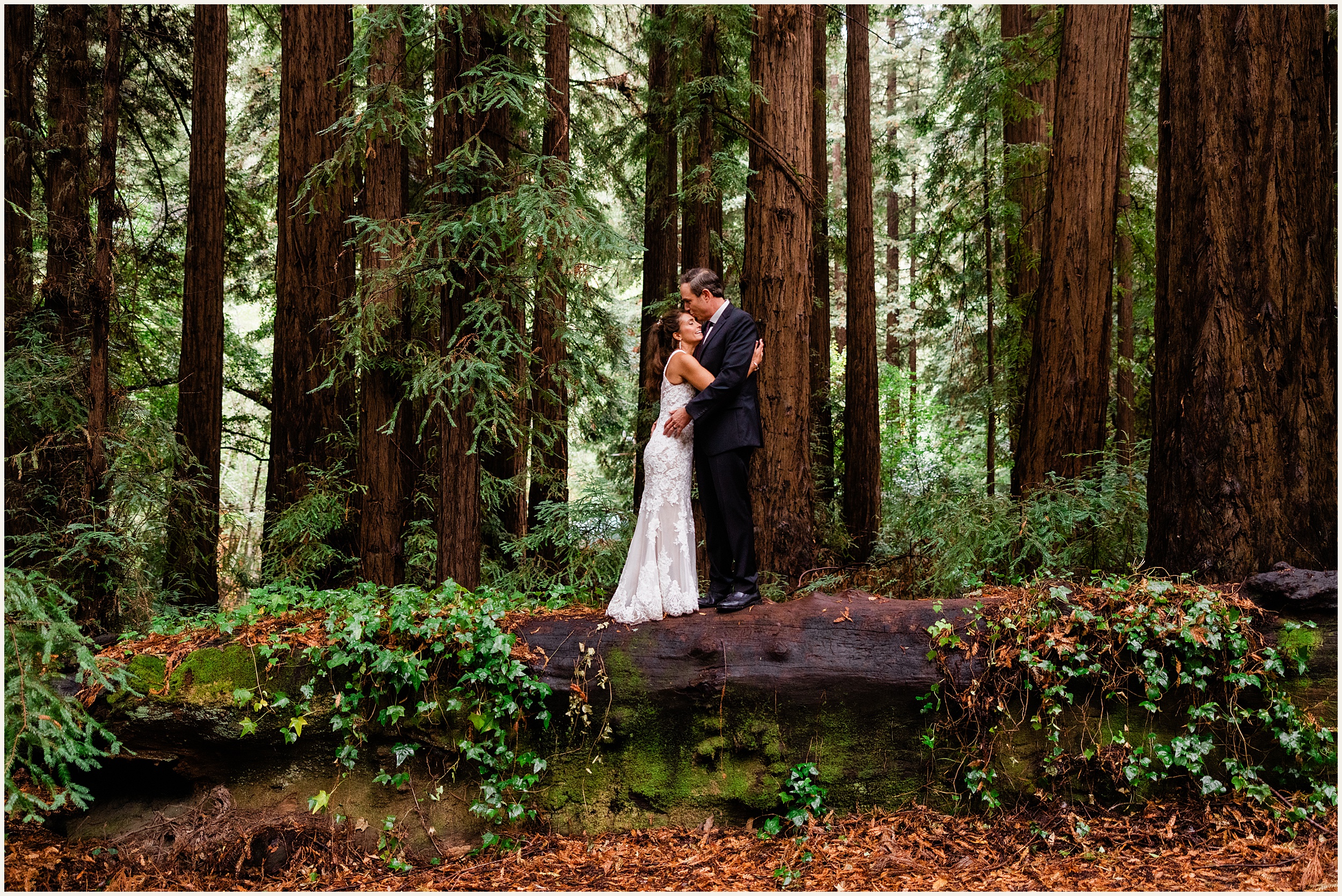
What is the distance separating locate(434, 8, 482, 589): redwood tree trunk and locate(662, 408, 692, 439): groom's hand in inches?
61.5

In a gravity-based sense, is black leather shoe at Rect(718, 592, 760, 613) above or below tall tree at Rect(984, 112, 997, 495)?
below

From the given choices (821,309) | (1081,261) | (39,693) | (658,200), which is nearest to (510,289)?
(39,693)

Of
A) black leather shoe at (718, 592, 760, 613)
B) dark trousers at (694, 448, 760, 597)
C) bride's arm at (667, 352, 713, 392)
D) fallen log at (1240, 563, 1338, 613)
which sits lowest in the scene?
black leather shoe at (718, 592, 760, 613)

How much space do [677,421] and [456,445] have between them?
1.81 meters

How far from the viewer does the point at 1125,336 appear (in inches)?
519

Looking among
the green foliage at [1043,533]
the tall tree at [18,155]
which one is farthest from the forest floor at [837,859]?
the tall tree at [18,155]

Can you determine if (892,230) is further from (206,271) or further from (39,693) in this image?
(39,693)

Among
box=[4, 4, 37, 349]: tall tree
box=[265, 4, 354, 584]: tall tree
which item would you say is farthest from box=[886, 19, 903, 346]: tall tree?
box=[4, 4, 37, 349]: tall tree

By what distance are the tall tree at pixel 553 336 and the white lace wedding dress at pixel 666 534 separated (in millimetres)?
1018

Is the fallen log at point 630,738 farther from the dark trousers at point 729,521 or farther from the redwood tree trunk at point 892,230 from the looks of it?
the redwood tree trunk at point 892,230

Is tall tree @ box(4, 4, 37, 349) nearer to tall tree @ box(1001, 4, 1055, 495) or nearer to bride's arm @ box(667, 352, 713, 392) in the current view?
bride's arm @ box(667, 352, 713, 392)

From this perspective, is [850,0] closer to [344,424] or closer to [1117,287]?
[1117,287]

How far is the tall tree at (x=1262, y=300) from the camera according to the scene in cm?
527

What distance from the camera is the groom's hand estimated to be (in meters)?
5.84
